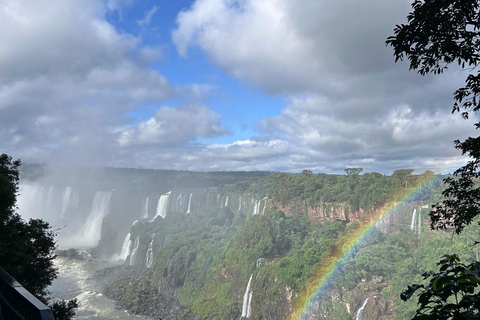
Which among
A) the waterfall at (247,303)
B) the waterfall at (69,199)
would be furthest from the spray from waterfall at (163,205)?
the waterfall at (247,303)

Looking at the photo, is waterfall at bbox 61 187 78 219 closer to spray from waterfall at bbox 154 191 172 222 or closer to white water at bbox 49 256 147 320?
spray from waterfall at bbox 154 191 172 222

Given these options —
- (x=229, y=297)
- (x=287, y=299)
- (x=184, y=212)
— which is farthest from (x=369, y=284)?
Result: (x=184, y=212)

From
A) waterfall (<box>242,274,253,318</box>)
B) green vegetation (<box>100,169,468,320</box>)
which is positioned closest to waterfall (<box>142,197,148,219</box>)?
green vegetation (<box>100,169,468,320</box>)

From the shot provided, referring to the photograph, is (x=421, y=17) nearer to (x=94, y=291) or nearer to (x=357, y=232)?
(x=357, y=232)

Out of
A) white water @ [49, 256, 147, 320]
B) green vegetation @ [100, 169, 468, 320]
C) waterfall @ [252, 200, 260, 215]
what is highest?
waterfall @ [252, 200, 260, 215]

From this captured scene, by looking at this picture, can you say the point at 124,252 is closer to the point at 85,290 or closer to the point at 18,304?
the point at 85,290

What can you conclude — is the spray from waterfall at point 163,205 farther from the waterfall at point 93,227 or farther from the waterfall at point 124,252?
the waterfall at point 93,227

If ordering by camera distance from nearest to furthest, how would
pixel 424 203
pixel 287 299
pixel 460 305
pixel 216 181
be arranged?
pixel 460 305, pixel 287 299, pixel 424 203, pixel 216 181
